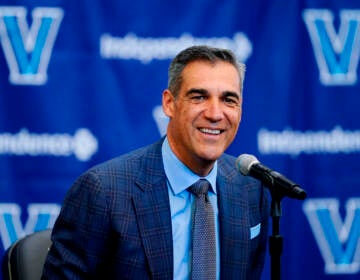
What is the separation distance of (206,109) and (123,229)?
0.48 m

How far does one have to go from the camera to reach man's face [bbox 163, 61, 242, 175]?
2377 mm

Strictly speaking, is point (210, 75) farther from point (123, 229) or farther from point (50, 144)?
point (50, 144)

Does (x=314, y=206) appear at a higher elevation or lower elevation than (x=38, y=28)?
lower

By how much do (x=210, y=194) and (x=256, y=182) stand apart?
0.82 ft

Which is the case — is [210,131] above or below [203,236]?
above

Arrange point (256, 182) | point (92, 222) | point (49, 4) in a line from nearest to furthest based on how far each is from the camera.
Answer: point (92, 222) → point (256, 182) → point (49, 4)

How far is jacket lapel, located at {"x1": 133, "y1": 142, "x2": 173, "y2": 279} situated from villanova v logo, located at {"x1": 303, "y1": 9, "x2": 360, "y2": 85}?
151 centimetres

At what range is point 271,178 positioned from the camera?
2012mm

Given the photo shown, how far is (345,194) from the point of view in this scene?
3.75 m

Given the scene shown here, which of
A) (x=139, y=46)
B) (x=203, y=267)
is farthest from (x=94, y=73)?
(x=203, y=267)

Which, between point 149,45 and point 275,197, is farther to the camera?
point 149,45

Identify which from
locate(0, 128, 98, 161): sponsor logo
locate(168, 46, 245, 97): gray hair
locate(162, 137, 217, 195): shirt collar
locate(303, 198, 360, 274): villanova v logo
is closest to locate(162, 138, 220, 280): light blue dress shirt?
Answer: locate(162, 137, 217, 195): shirt collar

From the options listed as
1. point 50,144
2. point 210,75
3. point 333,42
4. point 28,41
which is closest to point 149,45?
point 28,41

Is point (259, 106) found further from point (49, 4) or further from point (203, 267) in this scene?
point (203, 267)
